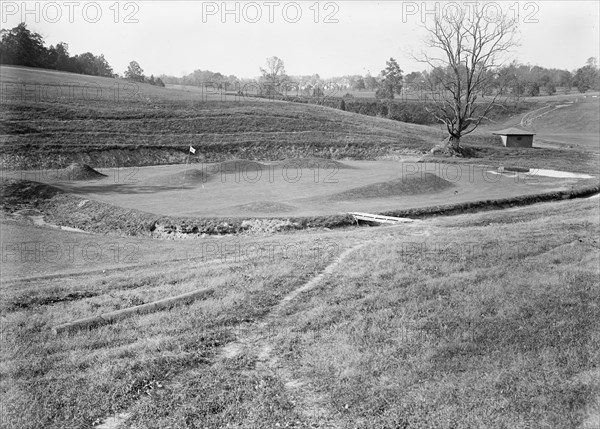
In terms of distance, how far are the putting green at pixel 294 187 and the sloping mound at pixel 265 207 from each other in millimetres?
44

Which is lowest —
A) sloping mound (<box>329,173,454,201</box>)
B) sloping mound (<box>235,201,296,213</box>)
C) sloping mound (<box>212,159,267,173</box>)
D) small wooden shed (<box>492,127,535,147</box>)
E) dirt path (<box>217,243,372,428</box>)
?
dirt path (<box>217,243,372,428</box>)

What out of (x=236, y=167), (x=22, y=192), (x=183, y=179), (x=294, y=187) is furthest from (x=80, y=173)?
(x=294, y=187)

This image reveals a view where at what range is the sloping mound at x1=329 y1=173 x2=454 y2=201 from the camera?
33.1 m

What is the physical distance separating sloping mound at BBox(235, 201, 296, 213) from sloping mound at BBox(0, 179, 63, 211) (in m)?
12.5

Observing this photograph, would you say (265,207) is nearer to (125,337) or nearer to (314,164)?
(125,337)

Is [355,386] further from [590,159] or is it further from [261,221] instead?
[590,159]

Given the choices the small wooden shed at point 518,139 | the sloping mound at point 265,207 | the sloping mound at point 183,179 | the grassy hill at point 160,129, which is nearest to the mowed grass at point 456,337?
the sloping mound at point 265,207

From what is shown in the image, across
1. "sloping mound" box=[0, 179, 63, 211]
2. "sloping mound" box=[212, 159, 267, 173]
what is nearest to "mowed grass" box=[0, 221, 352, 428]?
"sloping mound" box=[0, 179, 63, 211]

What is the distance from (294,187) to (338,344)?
25.2 meters

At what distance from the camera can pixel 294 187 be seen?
120 feet

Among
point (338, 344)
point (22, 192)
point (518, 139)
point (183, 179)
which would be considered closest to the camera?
point (338, 344)

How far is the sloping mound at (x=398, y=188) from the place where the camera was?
33.1 metres

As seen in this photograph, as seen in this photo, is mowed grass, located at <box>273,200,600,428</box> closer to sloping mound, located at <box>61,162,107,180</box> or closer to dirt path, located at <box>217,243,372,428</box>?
dirt path, located at <box>217,243,372,428</box>

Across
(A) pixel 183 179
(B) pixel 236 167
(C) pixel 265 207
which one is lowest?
(C) pixel 265 207
